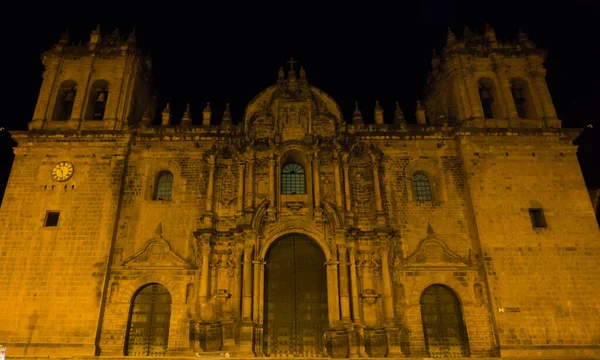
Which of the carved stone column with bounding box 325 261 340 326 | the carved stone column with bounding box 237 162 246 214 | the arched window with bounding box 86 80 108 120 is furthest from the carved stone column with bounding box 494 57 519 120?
the arched window with bounding box 86 80 108 120

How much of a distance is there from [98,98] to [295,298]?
13704 millimetres

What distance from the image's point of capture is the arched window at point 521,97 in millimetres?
22450

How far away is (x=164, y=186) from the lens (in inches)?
816

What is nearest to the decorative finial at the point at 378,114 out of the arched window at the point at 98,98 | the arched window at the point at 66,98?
the arched window at the point at 98,98

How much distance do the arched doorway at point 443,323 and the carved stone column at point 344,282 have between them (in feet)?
10.2

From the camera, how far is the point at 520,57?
2302 cm

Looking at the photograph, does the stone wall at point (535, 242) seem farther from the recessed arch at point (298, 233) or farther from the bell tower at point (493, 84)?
the recessed arch at point (298, 233)

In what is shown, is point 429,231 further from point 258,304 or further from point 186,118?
point 186,118

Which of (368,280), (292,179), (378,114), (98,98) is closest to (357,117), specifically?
(378,114)

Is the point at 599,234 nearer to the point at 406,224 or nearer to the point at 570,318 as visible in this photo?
the point at 570,318

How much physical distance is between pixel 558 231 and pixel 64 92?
75.5 ft

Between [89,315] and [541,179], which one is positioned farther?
[541,179]

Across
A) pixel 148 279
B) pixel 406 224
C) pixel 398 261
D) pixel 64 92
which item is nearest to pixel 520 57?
pixel 406 224

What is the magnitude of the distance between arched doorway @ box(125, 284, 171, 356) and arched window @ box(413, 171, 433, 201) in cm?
1118
